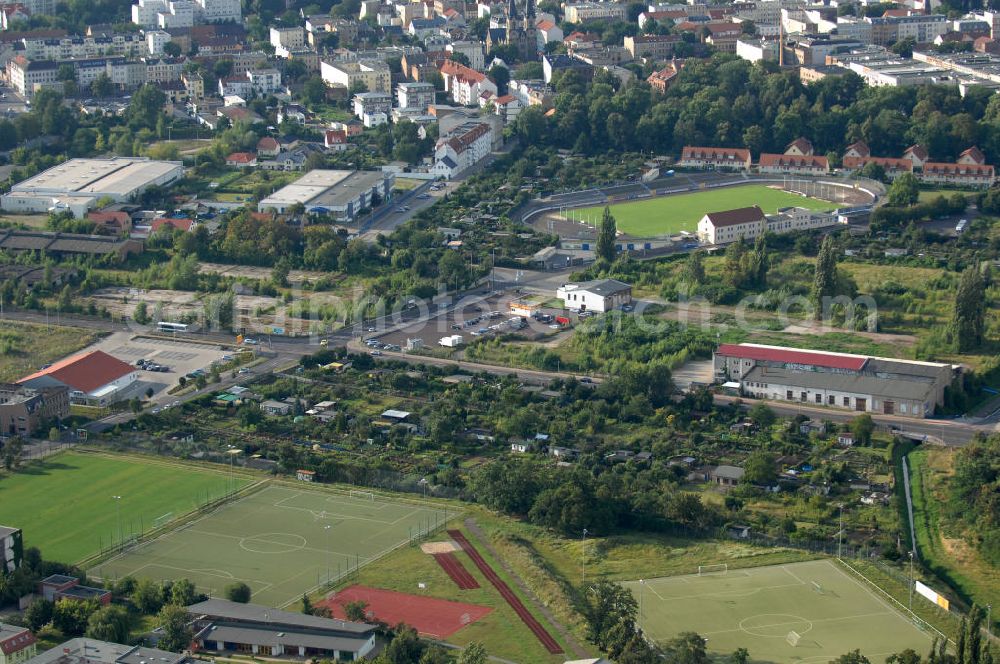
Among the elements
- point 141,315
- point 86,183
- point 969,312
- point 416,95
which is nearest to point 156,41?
point 416,95

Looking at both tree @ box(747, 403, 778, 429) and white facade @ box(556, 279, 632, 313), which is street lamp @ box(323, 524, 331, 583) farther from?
white facade @ box(556, 279, 632, 313)

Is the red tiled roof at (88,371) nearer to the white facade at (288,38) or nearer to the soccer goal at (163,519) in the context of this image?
the soccer goal at (163,519)

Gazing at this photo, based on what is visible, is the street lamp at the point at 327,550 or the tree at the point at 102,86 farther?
the tree at the point at 102,86

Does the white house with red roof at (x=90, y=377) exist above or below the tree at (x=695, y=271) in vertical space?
below

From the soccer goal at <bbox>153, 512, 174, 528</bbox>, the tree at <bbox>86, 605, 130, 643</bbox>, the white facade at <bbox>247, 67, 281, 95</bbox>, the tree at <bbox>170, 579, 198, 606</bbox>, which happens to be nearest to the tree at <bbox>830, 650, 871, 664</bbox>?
the tree at <bbox>170, 579, 198, 606</bbox>

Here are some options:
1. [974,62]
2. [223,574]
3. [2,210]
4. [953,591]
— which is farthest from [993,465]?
[974,62]

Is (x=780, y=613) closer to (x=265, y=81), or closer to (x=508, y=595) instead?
(x=508, y=595)

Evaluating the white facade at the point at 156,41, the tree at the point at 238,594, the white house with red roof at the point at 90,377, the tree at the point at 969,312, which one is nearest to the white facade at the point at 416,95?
the white facade at the point at 156,41
